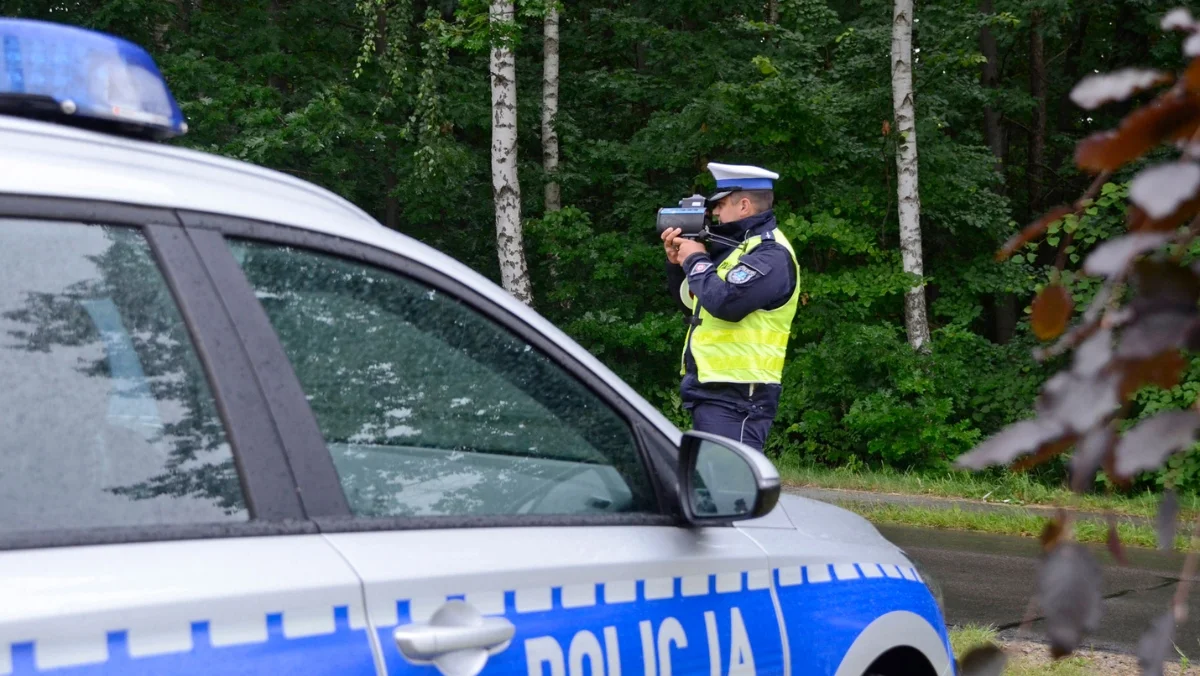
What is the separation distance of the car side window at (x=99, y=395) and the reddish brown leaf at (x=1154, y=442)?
1.18 metres

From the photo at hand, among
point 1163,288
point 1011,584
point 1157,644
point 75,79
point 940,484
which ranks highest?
point 75,79

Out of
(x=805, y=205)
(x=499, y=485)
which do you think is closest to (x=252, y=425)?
(x=499, y=485)

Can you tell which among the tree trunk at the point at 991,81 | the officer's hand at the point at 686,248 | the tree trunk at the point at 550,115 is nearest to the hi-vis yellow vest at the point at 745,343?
the officer's hand at the point at 686,248

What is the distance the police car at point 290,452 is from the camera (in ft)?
5.03

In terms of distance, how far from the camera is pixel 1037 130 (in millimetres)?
20250

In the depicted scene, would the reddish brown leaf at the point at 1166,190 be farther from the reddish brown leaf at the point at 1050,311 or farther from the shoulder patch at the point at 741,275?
the shoulder patch at the point at 741,275

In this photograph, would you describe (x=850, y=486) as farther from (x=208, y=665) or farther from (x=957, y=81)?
(x=208, y=665)

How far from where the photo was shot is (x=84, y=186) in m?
1.66

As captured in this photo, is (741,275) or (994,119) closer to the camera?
(741,275)

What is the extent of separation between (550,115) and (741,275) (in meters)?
13.3

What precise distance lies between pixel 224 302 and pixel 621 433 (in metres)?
0.83

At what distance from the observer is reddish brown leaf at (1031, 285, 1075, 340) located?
0.98 metres

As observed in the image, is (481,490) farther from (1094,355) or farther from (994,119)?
(994,119)

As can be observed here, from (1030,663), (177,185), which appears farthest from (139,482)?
(1030,663)
